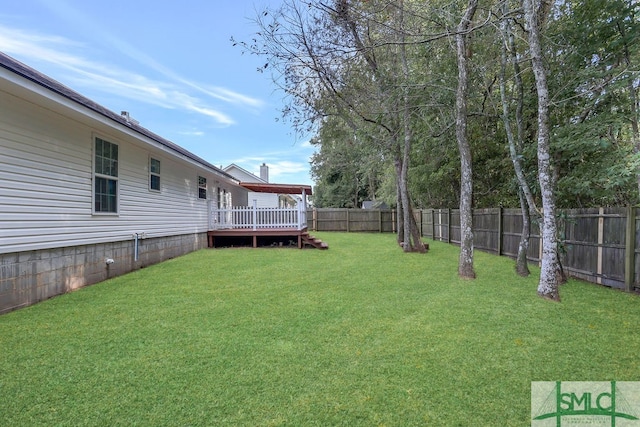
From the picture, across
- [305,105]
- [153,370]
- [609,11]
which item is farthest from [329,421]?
[305,105]

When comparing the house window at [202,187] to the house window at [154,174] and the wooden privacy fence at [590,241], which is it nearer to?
the house window at [154,174]

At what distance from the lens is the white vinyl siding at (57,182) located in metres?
4.48

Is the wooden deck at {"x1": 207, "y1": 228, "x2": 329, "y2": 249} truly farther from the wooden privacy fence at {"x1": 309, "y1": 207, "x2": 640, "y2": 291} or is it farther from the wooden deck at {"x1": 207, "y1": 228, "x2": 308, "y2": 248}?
the wooden privacy fence at {"x1": 309, "y1": 207, "x2": 640, "y2": 291}

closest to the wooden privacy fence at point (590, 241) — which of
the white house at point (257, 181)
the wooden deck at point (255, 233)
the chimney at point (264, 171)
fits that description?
the wooden deck at point (255, 233)

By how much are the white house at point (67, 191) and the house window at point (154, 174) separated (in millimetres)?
27

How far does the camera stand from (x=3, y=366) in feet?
9.09

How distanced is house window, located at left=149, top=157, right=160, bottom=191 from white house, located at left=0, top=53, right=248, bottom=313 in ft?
0.09

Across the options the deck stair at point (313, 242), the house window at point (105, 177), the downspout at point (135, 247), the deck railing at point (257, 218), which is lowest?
the deck stair at point (313, 242)

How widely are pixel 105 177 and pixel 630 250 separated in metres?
9.47

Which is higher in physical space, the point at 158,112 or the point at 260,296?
the point at 158,112

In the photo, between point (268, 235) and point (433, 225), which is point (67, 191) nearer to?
point (268, 235)

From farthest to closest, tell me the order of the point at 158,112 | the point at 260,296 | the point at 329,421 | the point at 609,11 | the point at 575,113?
1. the point at 158,112
2. the point at 575,113
3. the point at 609,11
4. the point at 260,296
5. the point at 329,421

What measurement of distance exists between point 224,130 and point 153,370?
2222 cm

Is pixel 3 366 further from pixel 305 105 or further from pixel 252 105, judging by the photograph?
pixel 252 105
